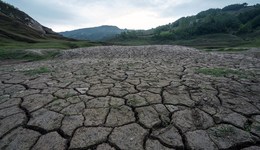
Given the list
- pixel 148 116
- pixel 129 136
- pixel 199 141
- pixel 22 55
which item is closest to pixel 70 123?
pixel 129 136

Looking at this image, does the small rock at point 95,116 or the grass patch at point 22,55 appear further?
the grass patch at point 22,55

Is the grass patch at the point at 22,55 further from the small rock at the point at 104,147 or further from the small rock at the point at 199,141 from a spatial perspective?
the small rock at the point at 199,141

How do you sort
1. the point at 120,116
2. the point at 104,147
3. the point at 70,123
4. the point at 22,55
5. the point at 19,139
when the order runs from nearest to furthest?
the point at 104,147
the point at 19,139
the point at 70,123
the point at 120,116
the point at 22,55

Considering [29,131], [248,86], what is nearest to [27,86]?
[29,131]

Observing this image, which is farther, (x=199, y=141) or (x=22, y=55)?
(x=22, y=55)

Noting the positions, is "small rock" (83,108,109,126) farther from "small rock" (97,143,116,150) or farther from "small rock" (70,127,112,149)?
"small rock" (97,143,116,150)

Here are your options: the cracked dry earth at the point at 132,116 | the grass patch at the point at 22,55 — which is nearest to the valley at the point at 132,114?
the cracked dry earth at the point at 132,116

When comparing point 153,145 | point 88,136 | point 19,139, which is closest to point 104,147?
point 88,136

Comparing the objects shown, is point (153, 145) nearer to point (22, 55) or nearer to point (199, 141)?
point (199, 141)

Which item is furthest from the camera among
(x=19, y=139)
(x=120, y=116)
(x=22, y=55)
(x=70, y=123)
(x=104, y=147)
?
(x=22, y=55)

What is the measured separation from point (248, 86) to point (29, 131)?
357 centimetres

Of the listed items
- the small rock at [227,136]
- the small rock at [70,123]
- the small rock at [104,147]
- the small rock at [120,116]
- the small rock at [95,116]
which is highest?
the small rock at [70,123]

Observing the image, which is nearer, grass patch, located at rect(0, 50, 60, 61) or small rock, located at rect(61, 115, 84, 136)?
small rock, located at rect(61, 115, 84, 136)

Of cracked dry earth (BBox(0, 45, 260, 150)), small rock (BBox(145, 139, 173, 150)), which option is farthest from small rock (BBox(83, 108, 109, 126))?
small rock (BBox(145, 139, 173, 150))
